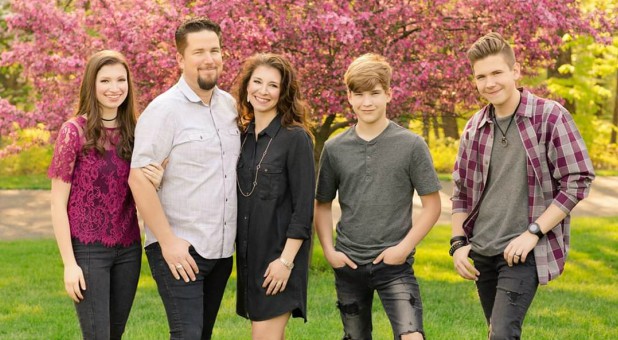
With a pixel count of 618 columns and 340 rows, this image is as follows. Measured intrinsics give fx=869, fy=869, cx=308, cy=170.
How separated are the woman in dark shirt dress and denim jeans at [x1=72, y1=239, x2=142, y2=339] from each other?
22.3 inches

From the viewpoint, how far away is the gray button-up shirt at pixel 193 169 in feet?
13.4

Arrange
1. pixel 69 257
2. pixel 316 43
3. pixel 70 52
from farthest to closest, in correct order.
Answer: pixel 70 52
pixel 316 43
pixel 69 257

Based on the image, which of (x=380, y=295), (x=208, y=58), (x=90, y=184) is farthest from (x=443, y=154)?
(x=90, y=184)

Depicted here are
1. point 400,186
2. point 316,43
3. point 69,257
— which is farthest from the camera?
point 316,43

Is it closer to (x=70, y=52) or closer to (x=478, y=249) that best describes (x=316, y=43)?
(x=70, y=52)

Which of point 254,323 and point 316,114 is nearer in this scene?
point 254,323

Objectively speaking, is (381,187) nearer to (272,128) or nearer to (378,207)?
(378,207)

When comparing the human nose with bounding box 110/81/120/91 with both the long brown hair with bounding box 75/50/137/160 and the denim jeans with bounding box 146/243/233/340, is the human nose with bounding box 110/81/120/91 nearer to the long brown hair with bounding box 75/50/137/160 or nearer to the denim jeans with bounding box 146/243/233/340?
the long brown hair with bounding box 75/50/137/160

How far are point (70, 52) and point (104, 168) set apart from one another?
16.4ft

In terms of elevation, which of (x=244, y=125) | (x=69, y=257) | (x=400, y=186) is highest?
(x=244, y=125)

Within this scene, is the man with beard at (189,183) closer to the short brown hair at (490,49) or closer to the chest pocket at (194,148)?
the chest pocket at (194,148)

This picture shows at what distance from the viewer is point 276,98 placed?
4.33 m

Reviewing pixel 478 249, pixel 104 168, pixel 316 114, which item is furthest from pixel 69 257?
pixel 316 114

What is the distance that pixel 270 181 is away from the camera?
13.8ft
